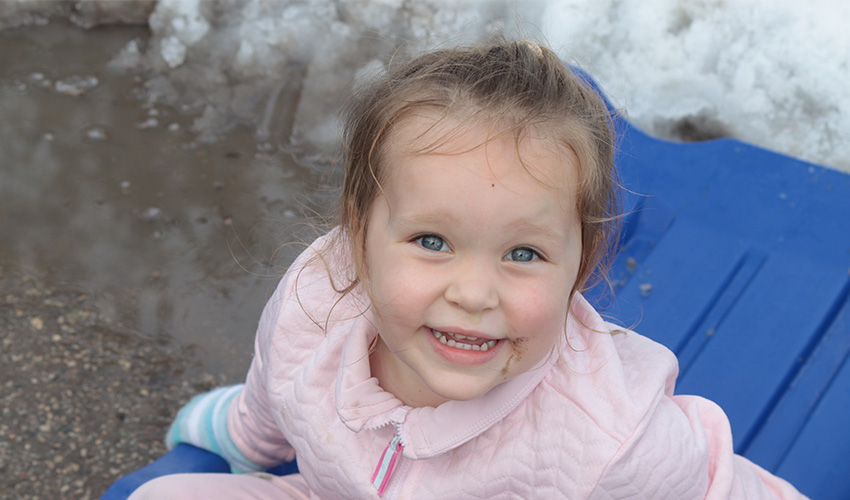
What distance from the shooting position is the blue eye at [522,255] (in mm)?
827

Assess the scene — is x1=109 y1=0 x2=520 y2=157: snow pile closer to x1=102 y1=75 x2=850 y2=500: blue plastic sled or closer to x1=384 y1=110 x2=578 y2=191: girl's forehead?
x1=102 y1=75 x2=850 y2=500: blue plastic sled

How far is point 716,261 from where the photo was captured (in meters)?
1.61

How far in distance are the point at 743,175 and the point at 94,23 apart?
1994 millimetres

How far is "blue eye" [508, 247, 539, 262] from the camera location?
0.83m

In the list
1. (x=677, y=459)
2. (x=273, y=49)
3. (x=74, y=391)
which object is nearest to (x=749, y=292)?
(x=677, y=459)

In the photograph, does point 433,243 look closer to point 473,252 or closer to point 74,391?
point 473,252

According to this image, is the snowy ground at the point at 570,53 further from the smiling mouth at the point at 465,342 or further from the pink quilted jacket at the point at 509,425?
the smiling mouth at the point at 465,342

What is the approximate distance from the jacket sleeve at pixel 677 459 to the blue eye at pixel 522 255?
23 cm

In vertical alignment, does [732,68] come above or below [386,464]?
above

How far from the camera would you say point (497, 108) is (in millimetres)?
815

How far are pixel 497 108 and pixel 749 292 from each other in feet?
3.10

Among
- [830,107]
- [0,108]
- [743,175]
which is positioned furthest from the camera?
[0,108]

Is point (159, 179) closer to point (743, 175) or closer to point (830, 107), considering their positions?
point (743, 175)

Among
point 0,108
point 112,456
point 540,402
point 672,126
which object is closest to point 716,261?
point 672,126
